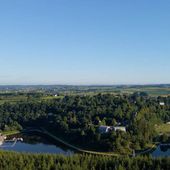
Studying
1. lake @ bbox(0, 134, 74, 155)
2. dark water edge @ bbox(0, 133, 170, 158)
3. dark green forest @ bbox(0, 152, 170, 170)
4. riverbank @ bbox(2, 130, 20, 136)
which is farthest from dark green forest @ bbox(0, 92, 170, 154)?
dark green forest @ bbox(0, 152, 170, 170)

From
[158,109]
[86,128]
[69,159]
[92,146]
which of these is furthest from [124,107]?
[69,159]

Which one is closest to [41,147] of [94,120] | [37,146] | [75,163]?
[37,146]

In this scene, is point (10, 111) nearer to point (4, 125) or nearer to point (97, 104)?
point (4, 125)

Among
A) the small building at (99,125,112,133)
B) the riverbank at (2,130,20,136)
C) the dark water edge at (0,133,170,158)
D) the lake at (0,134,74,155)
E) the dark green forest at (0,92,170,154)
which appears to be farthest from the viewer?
the riverbank at (2,130,20,136)

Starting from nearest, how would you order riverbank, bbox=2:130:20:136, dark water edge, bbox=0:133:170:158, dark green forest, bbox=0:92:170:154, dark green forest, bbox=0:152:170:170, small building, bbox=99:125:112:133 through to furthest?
dark green forest, bbox=0:152:170:170, dark water edge, bbox=0:133:170:158, dark green forest, bbox=0:92:170:154, small building, bbox=99:125:112:133, riverbank, bbox=2:130:20:136

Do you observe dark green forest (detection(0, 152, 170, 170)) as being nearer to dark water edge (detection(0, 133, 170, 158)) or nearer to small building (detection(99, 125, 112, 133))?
dark water edge (detection(0, 133, 170, 158))

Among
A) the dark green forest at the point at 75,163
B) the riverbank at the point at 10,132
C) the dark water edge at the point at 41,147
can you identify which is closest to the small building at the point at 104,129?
the dark water edge at the point at 41,147

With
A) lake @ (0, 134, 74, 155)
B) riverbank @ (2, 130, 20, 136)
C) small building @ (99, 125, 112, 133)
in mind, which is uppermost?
small building @ (99, 125, 112, 133)

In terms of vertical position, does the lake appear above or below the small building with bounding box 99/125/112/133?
below

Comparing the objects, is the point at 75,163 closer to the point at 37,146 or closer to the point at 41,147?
the point at 41,147

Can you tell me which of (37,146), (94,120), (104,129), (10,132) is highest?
(94,120)

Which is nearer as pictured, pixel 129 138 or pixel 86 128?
pixel 129 138
